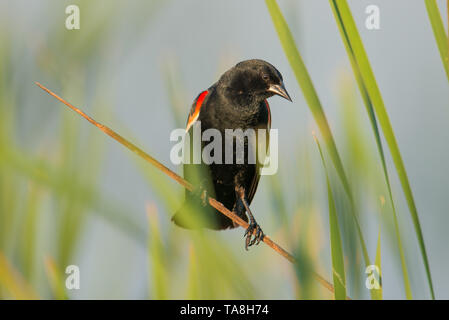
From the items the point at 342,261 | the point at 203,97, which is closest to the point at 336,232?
the point at 342,261

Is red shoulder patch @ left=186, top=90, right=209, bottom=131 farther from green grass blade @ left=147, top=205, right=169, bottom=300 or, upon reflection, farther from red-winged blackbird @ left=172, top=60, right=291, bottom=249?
green grass blade @ left=147, top=205, right=169, bottom=300

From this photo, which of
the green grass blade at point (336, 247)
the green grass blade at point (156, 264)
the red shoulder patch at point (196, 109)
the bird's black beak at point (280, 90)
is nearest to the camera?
the green grass blade at point (336, 247)

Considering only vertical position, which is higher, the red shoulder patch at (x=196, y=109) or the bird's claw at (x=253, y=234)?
the red shoulder patch at (x=196, y=109)

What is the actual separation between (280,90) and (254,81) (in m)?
0.18

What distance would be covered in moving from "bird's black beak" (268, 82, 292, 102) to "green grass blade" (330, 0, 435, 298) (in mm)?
1458

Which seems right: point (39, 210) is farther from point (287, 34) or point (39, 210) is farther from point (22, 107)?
point (287, 34)

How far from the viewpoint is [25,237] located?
1.32 m

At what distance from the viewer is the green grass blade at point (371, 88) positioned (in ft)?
3.34

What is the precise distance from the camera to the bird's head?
257 centimetres

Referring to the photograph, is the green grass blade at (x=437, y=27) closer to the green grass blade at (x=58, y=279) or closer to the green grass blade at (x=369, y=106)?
the green grass blade at (x=369, y=106)

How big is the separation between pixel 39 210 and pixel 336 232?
2.90ft

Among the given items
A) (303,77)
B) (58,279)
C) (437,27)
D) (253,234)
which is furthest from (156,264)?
(253,234)

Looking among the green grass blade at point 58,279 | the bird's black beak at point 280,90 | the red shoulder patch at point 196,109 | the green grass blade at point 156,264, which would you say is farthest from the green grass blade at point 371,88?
the red shoulder patch at point 196,109

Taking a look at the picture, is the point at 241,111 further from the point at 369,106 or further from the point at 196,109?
the point at 369,106
